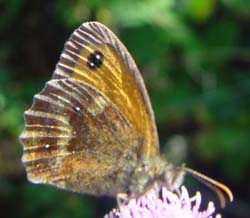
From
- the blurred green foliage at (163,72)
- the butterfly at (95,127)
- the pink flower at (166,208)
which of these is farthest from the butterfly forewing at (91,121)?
the blurred green foliage at (163,72)

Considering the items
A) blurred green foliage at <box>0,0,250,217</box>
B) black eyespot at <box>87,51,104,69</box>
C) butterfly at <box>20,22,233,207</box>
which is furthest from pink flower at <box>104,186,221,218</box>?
blurred green foliage at <box>0,0,250,217</box>

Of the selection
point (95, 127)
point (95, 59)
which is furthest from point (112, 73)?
point (95, 127)

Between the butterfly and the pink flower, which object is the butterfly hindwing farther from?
the pink flower

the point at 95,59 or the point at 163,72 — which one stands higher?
the point at 95,59

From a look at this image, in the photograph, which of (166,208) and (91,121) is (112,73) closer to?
(91,121)

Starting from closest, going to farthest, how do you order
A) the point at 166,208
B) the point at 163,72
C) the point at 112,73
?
the point at 166,208, the point at 112,73, the point at 163,72

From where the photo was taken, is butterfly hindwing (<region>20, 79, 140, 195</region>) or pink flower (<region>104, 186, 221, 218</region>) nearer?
pink flower (<region>104, 186, 221, 218</region>)

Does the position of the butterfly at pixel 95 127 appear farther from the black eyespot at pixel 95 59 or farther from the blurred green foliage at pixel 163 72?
the blurred green foliage at pixel 163 72

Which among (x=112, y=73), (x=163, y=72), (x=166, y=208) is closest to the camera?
(x=166, y=208)
